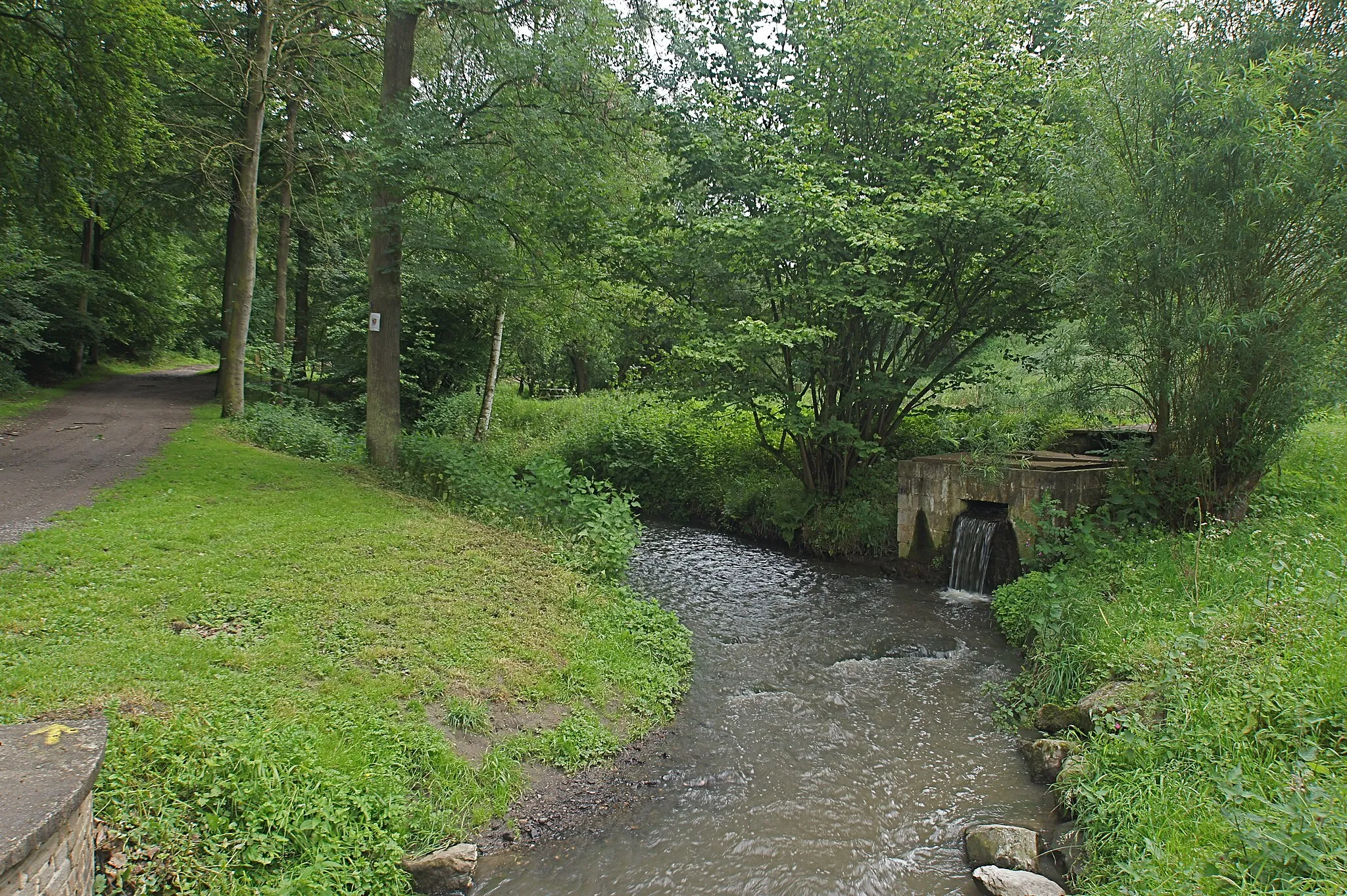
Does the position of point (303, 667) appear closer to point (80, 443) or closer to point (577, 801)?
point (577, 801)

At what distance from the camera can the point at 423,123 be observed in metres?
9.30

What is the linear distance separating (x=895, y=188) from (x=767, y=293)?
2.29 metres

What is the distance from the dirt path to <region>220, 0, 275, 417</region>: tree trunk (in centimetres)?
121

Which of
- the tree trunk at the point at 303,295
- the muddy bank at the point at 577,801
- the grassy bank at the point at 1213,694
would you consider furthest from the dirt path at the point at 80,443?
the grassy bank at the point at 1213,694

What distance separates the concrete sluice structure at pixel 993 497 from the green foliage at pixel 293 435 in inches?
357

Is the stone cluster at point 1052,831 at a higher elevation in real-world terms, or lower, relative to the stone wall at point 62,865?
lower

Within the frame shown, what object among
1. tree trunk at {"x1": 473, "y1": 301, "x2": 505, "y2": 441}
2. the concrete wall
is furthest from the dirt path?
the concrete wall

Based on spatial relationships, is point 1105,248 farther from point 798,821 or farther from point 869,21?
point 798,821

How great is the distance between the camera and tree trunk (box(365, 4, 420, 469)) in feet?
33.9

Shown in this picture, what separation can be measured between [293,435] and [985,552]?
38.3ft

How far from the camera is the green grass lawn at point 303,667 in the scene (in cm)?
381

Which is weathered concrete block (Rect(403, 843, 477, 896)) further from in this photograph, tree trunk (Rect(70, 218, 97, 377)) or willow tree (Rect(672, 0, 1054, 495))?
tree trunk (Rect(70, 218, 97, 377))

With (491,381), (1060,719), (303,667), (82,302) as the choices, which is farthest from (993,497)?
(82,302)

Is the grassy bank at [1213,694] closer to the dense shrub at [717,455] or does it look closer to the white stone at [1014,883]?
the white stone at [1014,883]
